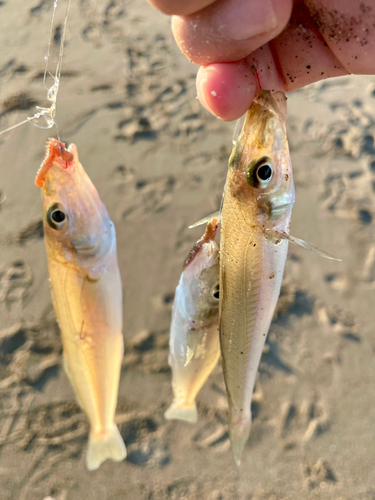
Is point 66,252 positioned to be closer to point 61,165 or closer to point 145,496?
point 61,165

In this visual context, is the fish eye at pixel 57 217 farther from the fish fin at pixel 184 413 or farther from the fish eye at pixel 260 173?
the fish fin at pixel 184 413

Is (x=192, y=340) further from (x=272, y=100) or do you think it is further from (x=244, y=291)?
(x=272, y=100)

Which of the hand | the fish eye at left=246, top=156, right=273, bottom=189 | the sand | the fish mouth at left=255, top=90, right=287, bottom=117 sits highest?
the hand

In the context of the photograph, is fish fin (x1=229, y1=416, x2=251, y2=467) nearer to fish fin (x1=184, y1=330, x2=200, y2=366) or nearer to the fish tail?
the fish tail

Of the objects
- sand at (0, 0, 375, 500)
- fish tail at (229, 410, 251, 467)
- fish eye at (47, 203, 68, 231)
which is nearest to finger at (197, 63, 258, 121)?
fish eye at (47, 203, 68, 231)

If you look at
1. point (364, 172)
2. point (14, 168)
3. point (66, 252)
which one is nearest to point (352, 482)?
point (66, 252)

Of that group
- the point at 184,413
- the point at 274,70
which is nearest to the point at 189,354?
the point at 184,413
